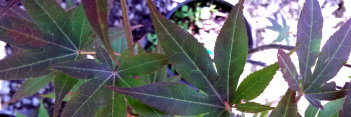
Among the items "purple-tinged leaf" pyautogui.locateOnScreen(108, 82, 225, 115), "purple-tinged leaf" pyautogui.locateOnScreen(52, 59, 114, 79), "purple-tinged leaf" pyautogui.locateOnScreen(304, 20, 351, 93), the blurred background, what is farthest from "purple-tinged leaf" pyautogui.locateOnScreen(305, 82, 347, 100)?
the blurred background

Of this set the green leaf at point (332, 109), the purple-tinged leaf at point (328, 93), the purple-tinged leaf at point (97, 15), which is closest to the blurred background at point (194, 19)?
the green leaf at point (332, 109)

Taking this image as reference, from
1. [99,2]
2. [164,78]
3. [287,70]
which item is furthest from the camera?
[164,78]

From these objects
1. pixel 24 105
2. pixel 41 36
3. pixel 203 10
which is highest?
pixel 203 10

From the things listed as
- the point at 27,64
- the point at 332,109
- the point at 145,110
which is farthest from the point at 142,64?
the point at 332,109

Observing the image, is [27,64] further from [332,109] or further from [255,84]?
[332,109]

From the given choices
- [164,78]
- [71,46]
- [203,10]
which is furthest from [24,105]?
[71,46]

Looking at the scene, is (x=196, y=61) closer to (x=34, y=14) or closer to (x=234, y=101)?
(x=234, y=101)

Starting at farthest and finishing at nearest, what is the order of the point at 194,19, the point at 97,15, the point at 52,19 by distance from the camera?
the point at 194,19 < the point at 52,19 < the point at 97,15
